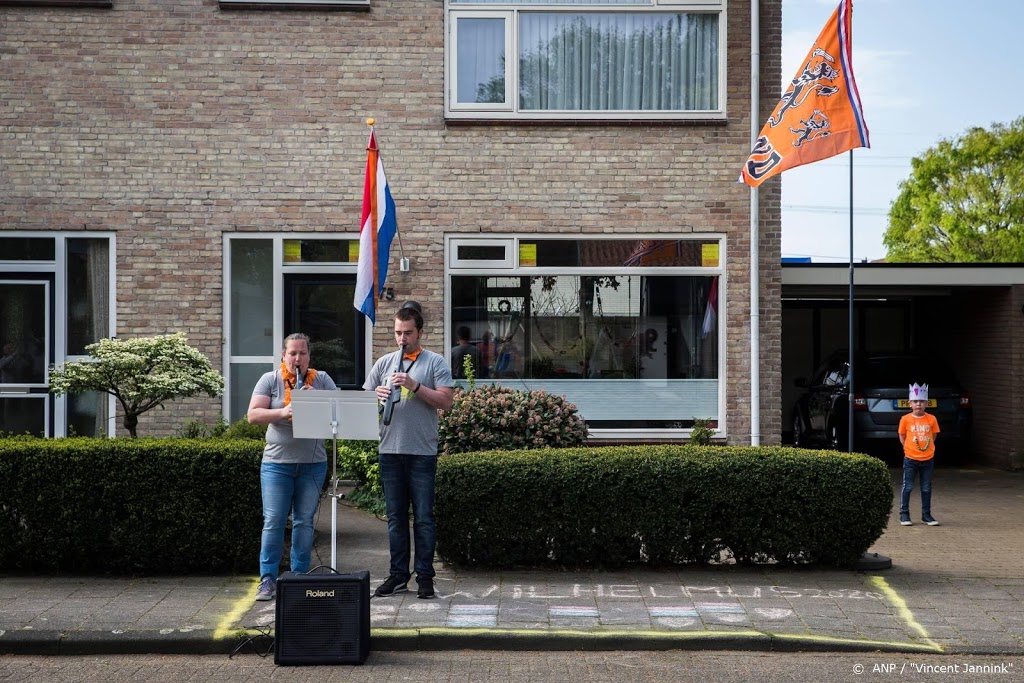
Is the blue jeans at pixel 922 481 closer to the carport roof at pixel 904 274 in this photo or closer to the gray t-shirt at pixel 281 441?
the carport roof at pixel 904 274

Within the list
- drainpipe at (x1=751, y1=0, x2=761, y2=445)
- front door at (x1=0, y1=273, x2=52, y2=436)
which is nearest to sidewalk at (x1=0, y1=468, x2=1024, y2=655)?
drainpipe at (x1=751, y1=0, x2=761, y2=445)

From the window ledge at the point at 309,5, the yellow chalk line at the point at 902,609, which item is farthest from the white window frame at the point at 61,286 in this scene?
the yellow chalk line at the point at 902,609

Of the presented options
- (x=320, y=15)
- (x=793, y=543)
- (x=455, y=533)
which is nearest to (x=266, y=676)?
(x=455, y=533)

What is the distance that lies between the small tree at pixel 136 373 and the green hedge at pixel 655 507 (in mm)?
3100

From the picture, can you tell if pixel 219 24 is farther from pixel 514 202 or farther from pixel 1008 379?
pixel 1008 379

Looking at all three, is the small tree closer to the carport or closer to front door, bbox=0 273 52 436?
front door, bbox=0 273 52 436

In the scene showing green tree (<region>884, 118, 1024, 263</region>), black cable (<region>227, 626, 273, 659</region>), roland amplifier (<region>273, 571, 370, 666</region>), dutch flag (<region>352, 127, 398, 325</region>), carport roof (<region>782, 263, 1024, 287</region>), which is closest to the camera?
roland amplifier (<region>273, 571, 370, 666</region>)

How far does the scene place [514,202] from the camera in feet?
41.0

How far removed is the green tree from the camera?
3150 centimetres

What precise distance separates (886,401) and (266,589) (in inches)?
410

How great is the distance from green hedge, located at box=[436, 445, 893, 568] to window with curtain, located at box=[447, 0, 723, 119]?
5.41 meters

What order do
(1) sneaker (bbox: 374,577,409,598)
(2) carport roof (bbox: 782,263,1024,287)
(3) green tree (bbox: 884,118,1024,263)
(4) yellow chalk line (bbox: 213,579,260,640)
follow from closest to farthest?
(4) yellow chalk line (bbox: 213,579,260,640) → (1) sneaker (bbox: 374,577,409,598) → (2) carport roof (bbox: 782,263,1024,287) → (3) green tree (bbox: 884,118,1024,263)

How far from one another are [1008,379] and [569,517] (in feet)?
33.2

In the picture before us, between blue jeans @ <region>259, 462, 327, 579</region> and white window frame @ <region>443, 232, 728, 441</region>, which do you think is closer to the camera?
blue jeans @ <region>259, 462, 327, 579</region>
